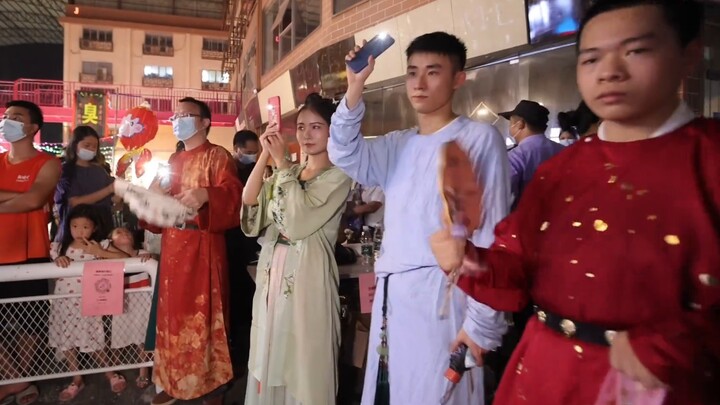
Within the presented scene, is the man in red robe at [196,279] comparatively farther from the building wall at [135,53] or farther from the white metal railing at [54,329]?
the building wall at [135,53]

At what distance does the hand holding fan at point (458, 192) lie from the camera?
44.9 inches

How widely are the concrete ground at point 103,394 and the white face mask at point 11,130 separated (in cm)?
170

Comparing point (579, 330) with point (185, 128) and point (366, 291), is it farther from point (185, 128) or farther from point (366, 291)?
point (185, 128)

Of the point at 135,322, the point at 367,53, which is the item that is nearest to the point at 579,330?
the point at 367,53

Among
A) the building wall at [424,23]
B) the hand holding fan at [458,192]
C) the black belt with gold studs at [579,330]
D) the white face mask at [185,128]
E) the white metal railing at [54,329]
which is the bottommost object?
the white metal railing at [54,329]

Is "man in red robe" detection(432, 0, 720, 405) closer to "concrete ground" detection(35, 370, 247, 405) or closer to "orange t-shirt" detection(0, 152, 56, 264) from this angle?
"concrete ground" detection(35, 370, 247, 405)

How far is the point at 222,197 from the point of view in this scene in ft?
9.25

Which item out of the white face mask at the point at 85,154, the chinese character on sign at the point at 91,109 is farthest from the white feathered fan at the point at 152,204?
the chinese character on sign at the point at 91,109

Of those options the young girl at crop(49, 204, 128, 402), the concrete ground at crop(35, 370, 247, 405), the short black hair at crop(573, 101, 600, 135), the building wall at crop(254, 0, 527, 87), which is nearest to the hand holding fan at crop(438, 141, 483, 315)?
the short black hair at crop(573, 101, 600, 135)

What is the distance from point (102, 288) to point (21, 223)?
778mm

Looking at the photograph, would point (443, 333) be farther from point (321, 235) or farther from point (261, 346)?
point (261, 346)

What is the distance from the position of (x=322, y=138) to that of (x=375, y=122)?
464cm

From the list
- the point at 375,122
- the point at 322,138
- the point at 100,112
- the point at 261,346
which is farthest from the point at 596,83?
the point at 100,112

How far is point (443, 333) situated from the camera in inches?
64.0
